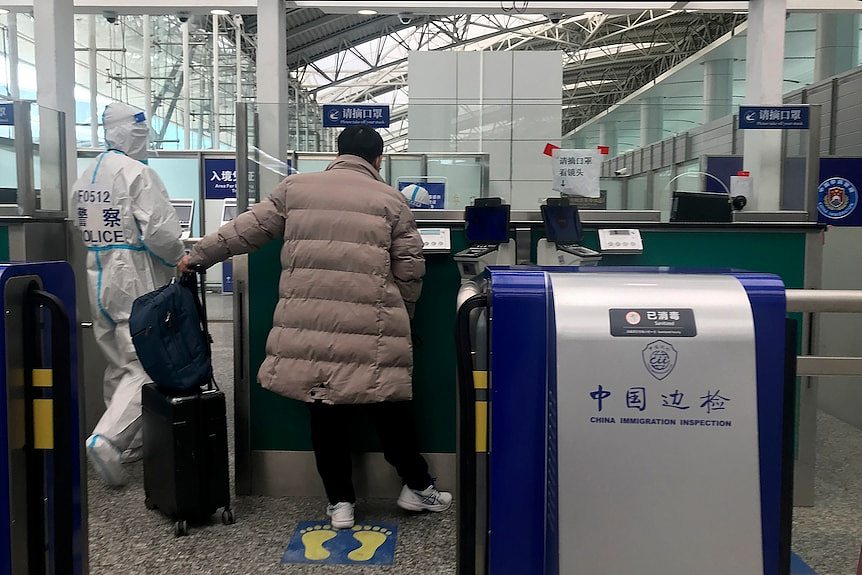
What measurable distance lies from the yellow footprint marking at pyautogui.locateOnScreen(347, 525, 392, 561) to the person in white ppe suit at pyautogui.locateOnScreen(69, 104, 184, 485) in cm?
120

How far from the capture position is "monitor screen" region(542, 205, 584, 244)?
8.60ft

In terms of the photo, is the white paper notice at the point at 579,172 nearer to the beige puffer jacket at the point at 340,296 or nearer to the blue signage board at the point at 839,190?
the beige puffer jacket at the point at 340,296

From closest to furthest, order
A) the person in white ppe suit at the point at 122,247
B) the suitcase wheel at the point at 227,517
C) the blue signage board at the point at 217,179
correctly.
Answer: the suitcase wheel at the point at 227,517 → the person in white ppe suit at the point at 122,247 → the blue signage board at the point at 217,179

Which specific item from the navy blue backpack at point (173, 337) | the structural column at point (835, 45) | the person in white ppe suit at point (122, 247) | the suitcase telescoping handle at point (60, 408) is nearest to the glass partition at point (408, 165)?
the person in white ppe suit at point (122, 247)

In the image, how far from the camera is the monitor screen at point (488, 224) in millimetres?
2619

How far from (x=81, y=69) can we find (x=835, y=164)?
1053 cm

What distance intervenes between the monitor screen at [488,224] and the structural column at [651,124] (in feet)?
18.1

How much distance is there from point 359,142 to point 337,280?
513 mm

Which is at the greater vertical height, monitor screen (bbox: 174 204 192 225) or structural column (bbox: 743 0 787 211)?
structural column (bbox: 743 0 787 211)

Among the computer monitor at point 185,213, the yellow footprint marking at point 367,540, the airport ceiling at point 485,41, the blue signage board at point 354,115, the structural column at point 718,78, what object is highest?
the airport ceiling at point 485,41

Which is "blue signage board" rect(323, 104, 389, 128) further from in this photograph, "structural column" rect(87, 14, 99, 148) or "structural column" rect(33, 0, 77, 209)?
"structural column" rect(87, 14, 99, 148)

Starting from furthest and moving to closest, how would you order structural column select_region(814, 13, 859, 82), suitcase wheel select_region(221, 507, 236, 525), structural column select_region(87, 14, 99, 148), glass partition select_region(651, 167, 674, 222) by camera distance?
structural column select_region(87, 14, 99, 148)
structural column select_region(814, 13, 859, 82)
glass partition select_region(651, 167, 674, 222)
suitcase wheel select_region(221, 507, 236, 525)

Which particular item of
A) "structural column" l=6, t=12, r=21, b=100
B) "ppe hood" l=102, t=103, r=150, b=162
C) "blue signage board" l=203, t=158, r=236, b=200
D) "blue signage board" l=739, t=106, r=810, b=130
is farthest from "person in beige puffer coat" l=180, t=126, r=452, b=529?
"structural column" l=6, t=12, r=21, b=100

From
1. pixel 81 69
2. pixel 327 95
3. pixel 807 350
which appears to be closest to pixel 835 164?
pixel 807 350
